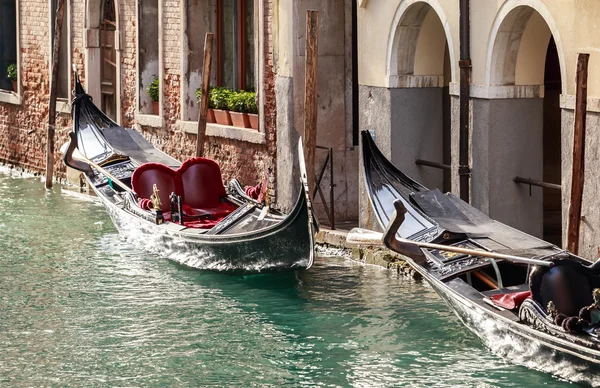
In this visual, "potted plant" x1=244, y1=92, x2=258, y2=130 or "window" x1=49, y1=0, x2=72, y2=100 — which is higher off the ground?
"window" x1=49, y1=0, x2=72, y2=100

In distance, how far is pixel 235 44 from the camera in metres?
14.1

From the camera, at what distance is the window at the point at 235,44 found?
1384cm

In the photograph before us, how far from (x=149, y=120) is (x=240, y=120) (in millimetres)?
1994

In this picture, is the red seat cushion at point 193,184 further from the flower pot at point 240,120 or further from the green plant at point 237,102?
the green plant at point 237,102

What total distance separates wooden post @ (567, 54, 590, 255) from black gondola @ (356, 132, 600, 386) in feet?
0.74

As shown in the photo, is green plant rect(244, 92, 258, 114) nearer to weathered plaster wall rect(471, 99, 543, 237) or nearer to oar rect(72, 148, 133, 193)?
oar rect(72, 148, 133, 193)

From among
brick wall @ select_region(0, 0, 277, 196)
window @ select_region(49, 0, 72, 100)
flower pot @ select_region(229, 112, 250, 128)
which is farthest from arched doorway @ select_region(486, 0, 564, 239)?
window @ select_region(49, 0, 72, 100)

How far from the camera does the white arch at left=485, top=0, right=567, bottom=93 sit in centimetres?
902

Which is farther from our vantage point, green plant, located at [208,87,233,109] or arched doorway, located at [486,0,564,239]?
green plant, located at [208,87,233,109]

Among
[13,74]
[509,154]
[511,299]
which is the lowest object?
[511,299]

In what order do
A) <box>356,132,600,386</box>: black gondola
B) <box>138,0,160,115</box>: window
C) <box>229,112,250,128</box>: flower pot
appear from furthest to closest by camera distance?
1. <box>138,0,160,115</box>: window
2. <box>229,112,250,128</box>: flower pot
3. <box>356,132,600,386</box>: black gondola

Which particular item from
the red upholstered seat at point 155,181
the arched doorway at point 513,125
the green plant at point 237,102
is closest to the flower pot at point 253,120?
the green plant at point 237,102

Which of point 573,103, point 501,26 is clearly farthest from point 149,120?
point 573,103

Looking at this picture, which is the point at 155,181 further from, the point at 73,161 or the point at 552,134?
the point at 552,134
